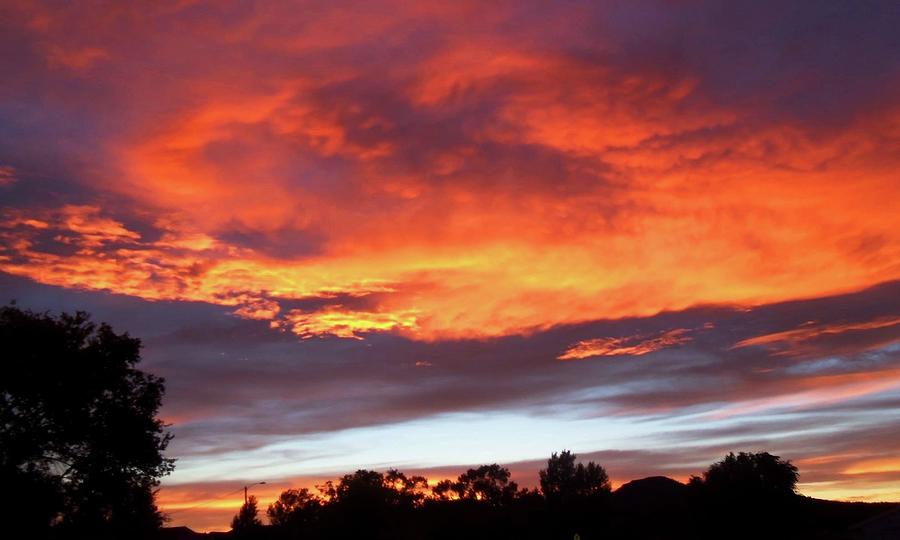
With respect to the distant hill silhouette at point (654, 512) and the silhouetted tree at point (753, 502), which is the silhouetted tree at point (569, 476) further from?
the silhouetted tree at point (753, 502)

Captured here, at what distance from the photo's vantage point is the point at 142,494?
3753 cm

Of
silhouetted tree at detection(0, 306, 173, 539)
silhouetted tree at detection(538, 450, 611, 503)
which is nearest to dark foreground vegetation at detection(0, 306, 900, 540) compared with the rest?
silhouetted tree at detection(0, 306, 173, 539)

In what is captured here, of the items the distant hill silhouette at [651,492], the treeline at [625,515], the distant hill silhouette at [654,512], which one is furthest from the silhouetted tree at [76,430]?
the distant hill silhouette at [651,492]

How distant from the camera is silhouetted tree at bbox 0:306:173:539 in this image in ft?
111

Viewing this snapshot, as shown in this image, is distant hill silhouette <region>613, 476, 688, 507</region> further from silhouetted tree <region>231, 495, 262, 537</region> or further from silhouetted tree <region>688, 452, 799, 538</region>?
silhouetted tree <region>231, 495, 262, 537</region>

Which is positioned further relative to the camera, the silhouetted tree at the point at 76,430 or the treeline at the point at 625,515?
the treeline at the point at 625,515

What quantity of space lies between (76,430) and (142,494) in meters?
4.72

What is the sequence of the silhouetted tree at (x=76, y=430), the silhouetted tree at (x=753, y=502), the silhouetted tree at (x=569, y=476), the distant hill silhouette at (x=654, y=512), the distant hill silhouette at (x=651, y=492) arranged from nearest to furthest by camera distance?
the silhouetted tree at (x=76, y=430)
the silhouetted tree at (x=753, y=502)
the distant hill silhouette at (x=654, y=512)
the distant hill silhouette at (x=651, y=492)
the silhouetted tree at (x=569, y=476)

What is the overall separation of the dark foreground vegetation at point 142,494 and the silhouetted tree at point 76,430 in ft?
0.16

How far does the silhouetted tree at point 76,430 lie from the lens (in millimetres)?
33750

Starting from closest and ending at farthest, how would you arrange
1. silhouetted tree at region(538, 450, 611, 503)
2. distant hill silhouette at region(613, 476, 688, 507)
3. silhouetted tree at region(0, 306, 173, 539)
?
silhouetted tree at region(0, 306, 173, 539), distant hill silhouette at region(613, 476, 688, 507), silhouetted tree at region(538, 450, 611, 503)

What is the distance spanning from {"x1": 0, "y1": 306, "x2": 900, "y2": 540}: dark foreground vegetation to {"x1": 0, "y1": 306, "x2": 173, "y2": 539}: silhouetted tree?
0.16 ft

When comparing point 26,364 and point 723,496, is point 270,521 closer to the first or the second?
point 723,496

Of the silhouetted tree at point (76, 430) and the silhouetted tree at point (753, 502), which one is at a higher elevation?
the silhouetted tree at point (76, 430)
